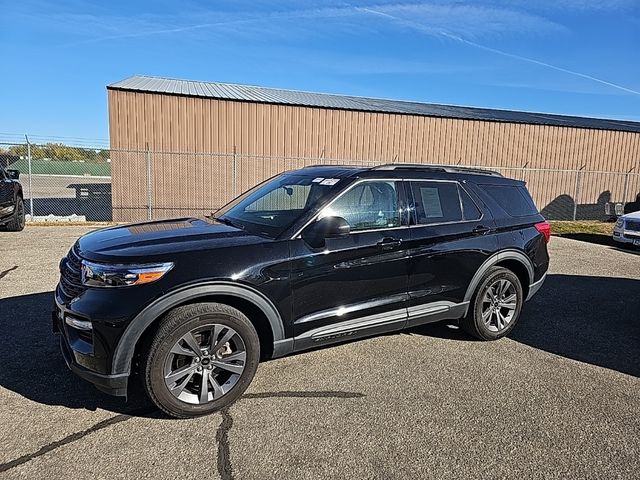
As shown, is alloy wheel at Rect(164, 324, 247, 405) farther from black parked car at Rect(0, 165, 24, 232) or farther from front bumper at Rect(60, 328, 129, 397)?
black parked car at Rect(0, 165, 24, 232)

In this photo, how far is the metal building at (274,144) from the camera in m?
15.1

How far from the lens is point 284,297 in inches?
132

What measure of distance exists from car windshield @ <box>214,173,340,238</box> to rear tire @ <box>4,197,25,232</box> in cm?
887

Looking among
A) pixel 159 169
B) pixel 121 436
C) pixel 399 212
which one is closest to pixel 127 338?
pixel 121 436

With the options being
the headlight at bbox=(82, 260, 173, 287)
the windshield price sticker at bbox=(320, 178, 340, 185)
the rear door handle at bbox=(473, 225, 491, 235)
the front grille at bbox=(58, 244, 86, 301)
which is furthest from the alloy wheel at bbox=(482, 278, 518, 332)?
the front grille at bbox=(58, 244, 86, 301)

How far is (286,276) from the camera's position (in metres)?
3.37

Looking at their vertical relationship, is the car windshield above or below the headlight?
above

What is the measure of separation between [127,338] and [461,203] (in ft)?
10.7

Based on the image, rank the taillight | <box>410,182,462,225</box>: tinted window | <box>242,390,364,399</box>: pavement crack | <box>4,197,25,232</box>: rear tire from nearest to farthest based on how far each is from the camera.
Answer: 1. <box>242,390,364,399</box>: pavement crack
2. <box>410,182,462,225</box>: tinted window
3. the taillight
4. <box>4,197,25,232</box>: rear tire

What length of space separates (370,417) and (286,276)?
116 cm

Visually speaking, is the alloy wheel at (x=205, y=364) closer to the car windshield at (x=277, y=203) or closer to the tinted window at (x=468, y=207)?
the car windshield at (x=277, y=203)

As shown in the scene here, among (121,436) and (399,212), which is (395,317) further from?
(121,436)

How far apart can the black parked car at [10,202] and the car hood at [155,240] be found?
826cm

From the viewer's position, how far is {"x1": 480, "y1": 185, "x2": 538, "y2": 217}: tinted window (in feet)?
15.9
